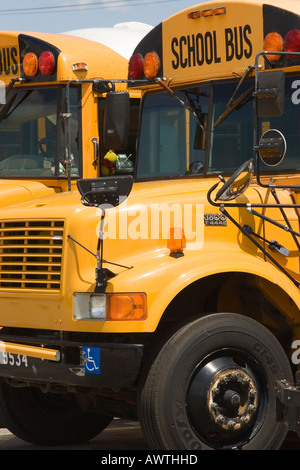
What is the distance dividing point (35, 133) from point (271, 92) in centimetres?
333

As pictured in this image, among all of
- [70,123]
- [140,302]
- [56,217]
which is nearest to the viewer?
[140,302]

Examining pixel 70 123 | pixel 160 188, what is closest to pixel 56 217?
pixel 160 188

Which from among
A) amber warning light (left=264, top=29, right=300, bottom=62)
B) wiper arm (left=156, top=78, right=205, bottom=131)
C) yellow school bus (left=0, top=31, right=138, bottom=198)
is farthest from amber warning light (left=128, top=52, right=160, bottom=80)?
yellow school bus (left=0, top=31, right=138, bottom=198)

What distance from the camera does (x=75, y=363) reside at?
502cm

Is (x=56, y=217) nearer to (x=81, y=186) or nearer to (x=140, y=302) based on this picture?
(x=81, y=186)

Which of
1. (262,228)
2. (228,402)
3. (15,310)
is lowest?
(228,402)

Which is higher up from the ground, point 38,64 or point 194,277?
point 38,64

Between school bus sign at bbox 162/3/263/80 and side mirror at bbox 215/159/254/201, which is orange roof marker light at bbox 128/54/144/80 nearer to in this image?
school bus sign at bbox 162/3/263/80

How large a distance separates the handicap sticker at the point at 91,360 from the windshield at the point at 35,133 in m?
3.22

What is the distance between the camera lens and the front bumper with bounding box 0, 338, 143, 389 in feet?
A: 16.0

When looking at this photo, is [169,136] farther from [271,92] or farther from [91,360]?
[91,360]

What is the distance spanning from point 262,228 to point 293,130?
599 millimetres

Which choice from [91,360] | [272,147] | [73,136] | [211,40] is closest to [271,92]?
[272,147]

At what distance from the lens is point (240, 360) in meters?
5.14
